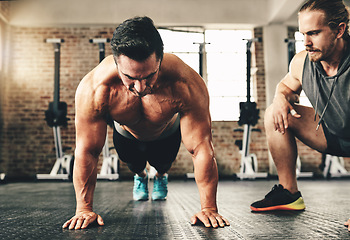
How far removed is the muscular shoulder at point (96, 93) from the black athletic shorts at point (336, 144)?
112 centimetres

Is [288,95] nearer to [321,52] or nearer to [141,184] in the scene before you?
[321,52]

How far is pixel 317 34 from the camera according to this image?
4.62 feet

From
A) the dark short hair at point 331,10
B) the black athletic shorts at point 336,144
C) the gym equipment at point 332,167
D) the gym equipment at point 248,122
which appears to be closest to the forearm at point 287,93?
the black athletic shorts at point 336,144

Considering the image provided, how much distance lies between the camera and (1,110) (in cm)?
540

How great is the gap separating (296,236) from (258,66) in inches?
195

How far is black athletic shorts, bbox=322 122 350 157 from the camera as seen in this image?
160cm

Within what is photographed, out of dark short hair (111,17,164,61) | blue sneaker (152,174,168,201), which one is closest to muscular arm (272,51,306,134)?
dark short hair (111,17,164,61)

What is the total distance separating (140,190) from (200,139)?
3.75 ft

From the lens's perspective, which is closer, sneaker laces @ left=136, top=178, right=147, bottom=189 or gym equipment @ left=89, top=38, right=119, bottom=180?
sneaker laces @ left=136, top=178, right=147, bottom=189

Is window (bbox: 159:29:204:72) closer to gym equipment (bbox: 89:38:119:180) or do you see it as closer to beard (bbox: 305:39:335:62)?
gym equipment (bbox: 89:38:119:180)

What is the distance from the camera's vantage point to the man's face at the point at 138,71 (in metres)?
1.18

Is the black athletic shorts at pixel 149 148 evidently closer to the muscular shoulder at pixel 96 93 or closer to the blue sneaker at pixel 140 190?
the blue sneaker at pixel 140 190

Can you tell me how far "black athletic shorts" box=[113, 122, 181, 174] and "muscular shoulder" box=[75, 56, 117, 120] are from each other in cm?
65

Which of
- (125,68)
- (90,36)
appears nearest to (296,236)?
(125,68)
